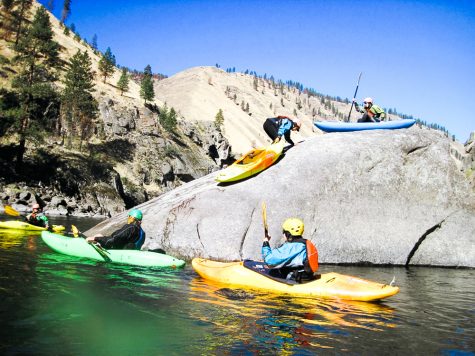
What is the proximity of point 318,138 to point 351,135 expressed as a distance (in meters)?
1.27

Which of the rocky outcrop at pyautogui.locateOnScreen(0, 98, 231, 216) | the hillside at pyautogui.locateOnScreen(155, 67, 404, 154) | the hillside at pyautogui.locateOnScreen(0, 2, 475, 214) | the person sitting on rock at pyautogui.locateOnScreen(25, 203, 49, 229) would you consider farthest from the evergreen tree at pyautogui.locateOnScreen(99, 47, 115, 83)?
the person sitting on rock at pyautogui.locateOnScreen(25, 203, 49, 229)

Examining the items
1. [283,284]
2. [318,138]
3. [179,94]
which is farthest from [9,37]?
[179,94]

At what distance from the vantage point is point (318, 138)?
51.1 ft

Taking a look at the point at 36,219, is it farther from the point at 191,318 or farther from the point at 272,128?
the point at 191,318

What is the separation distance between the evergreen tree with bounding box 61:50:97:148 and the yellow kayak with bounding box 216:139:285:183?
38448 millimetres

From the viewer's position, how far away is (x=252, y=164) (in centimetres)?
1378

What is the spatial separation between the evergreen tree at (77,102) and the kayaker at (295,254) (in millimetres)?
44011

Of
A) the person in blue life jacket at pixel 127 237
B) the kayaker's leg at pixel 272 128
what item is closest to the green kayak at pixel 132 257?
the person in blue life jacket at pixel 127 237

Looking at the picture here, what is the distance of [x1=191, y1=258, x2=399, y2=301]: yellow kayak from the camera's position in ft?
26.5

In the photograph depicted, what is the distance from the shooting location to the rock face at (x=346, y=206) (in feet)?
42.0

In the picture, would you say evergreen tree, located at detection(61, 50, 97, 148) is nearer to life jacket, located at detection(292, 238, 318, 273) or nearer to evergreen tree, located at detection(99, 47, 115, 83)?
evergreen tree, located at detection(99, 47, 115, 83)

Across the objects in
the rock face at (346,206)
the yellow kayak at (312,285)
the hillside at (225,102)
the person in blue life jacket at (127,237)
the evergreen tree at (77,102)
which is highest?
the hillside at (225,102)

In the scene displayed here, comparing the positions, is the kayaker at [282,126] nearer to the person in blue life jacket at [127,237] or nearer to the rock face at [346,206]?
the rock face at [346,206]

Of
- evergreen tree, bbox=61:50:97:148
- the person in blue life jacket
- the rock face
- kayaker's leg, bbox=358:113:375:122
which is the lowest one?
the person in blue life jacket
